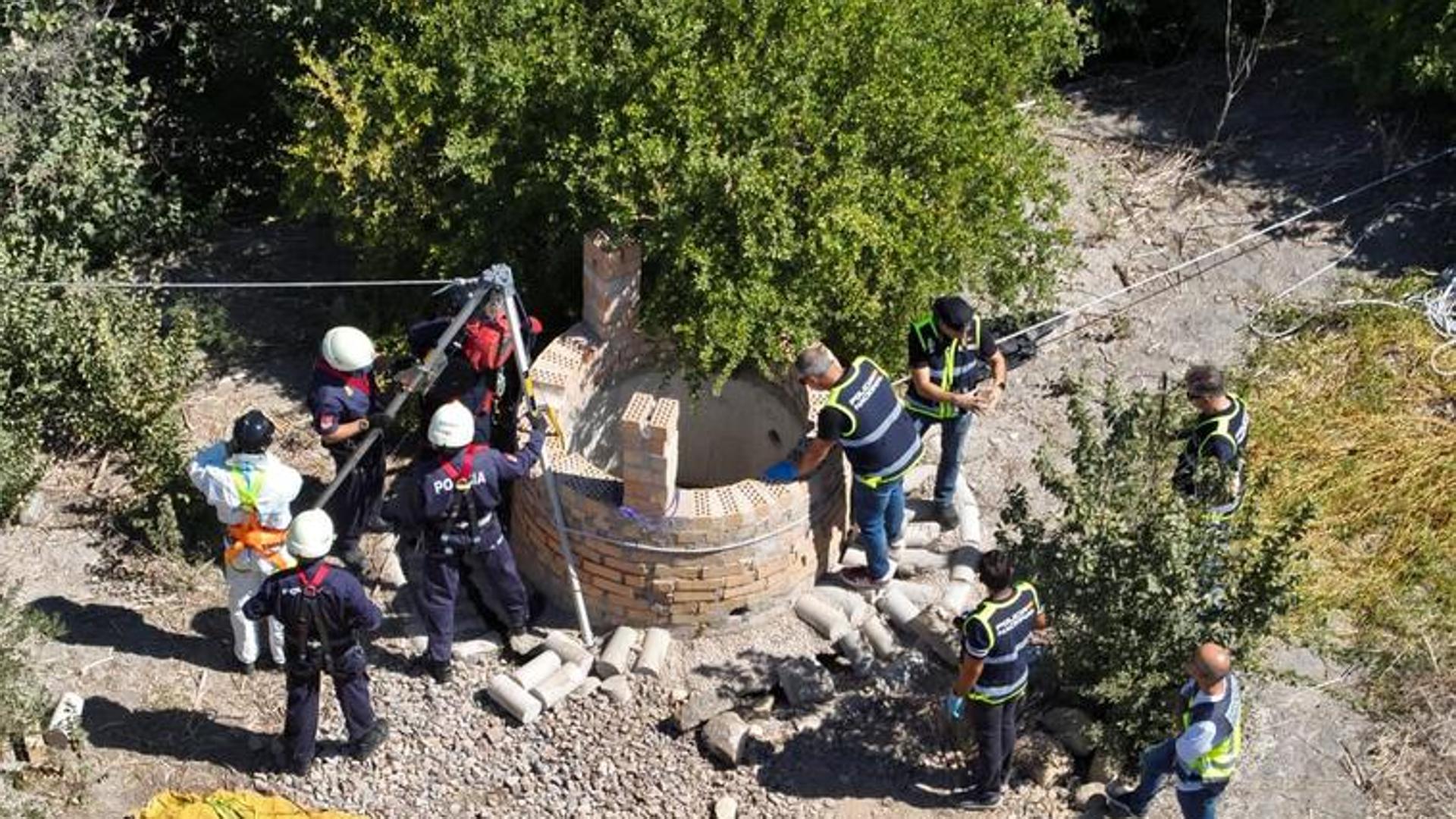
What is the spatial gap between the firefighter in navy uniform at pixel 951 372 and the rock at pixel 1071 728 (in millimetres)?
1773

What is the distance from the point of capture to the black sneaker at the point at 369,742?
8.66 m

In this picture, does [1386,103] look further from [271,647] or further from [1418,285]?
[271,647]

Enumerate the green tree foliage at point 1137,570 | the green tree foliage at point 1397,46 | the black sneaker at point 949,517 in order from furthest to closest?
the green tree foliage at point 1397,46 < the black sneaker at point 949,517 < the green tree foliage at point 1137,570

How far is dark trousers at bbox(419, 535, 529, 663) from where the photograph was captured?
29.1ft

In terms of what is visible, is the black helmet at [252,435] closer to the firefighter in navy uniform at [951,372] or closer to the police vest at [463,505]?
the police vest at [463,505]

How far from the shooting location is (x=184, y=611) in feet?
31.5

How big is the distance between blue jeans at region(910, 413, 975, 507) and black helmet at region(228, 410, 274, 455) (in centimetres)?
362

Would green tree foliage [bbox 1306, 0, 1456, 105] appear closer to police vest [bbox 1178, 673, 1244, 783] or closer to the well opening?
the well opening

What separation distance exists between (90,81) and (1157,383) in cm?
778

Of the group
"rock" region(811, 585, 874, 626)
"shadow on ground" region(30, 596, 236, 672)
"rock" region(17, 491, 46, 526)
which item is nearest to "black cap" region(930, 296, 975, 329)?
"rock" region(811, 585, 874, 626)

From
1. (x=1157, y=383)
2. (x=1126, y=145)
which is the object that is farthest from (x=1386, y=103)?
(x=1157, y=383)

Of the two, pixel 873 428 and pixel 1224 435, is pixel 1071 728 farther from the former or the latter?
pixel 873 428

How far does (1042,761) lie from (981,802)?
0.41m

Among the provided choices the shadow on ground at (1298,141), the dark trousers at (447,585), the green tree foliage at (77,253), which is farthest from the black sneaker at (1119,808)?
the green tree foliage at (77,253)
